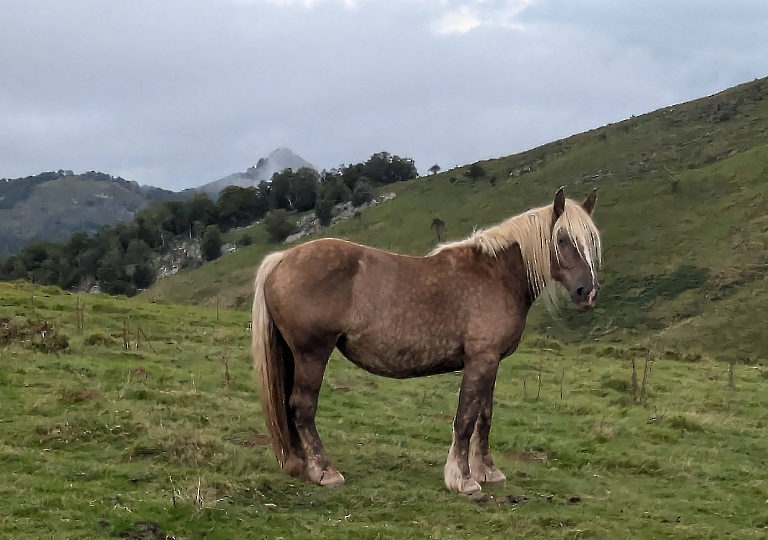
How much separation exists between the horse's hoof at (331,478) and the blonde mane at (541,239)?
232 cm

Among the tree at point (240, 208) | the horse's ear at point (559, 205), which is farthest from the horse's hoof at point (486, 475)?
the tree at point (240, 208)

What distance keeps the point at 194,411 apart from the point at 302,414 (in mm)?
2429

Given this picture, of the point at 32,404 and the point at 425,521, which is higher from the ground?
the point at 32,404

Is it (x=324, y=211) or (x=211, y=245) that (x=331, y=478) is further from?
(x=211, y=245)

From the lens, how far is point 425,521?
5.39 m

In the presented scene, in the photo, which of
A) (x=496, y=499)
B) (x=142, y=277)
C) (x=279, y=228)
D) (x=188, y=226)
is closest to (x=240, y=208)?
(x=188, y=226)

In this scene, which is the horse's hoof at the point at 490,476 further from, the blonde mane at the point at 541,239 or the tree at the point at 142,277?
the tree at the point at 142,277

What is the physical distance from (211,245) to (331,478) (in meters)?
65.6

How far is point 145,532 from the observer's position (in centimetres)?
454

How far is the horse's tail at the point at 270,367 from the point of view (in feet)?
20.9

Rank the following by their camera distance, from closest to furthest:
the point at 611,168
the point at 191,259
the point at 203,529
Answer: the point at 203,529 → the point at 611,168 → the point at 191,259

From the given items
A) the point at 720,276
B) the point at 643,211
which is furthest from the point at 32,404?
the point at 643,211

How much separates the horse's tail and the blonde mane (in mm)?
1751

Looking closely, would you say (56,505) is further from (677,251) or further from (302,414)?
(677,251)
